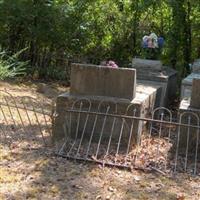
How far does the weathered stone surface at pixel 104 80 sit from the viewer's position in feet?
19.0

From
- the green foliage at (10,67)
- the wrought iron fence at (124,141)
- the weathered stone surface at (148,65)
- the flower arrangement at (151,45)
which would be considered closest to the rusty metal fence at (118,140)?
the wrought iron fence at (124,141)

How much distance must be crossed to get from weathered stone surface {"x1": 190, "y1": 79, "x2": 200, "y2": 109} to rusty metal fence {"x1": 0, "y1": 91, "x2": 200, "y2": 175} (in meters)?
0.15

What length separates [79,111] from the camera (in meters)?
5.49

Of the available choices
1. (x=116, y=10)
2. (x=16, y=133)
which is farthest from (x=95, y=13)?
(x=16, y=133)

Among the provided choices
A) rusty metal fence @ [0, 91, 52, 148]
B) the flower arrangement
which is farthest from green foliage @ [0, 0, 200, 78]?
rusty metal fence @ [0, 91, 52, 148]

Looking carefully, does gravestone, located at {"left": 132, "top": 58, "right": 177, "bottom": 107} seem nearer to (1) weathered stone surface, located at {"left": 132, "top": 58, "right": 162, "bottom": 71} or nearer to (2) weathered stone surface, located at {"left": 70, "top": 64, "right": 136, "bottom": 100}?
(1) weathered stone surface, located at {"left": 132, "top": 58, "right": 162, "bottom": 71}

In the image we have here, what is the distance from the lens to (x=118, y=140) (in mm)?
5773

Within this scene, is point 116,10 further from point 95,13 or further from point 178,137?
point 178,137

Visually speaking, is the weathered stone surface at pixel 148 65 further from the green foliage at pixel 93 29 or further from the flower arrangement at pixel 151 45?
the green foliage at pixel 93 29

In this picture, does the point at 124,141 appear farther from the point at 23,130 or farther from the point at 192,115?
the point at 23,130

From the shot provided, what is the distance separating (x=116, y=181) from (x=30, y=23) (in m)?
7.23

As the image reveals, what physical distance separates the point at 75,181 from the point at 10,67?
242 inches

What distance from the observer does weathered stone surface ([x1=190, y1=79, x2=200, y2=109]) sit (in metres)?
→ 5.52

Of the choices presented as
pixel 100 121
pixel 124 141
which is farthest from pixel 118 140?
pixel 100 121
